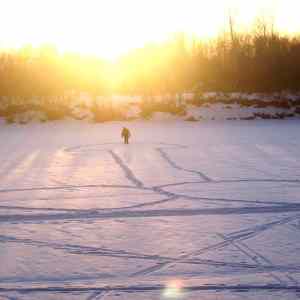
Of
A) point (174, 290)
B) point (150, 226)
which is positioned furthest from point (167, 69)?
point (174, 290)

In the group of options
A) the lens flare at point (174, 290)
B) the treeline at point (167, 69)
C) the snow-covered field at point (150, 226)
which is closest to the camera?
the lens flare at point (174, 290)

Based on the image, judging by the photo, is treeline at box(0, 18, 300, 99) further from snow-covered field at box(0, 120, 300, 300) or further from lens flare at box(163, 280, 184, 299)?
lens flare at box(163, 280, 184, 299)

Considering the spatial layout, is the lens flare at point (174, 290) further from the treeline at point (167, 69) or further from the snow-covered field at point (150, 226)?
the treeline at point (167, 69)

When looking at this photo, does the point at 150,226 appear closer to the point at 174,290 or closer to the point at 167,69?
the point at 174,290

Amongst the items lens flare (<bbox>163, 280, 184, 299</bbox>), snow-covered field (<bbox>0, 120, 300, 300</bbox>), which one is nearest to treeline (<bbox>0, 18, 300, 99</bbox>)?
snow-covered field (<bbox>0, 120, 300, 300</bbox>)

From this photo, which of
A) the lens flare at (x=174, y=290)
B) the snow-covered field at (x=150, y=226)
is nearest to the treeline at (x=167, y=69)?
the snow-covered field at (x=150, y=226)


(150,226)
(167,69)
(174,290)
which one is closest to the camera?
(174,290)

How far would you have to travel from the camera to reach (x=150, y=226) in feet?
19.1

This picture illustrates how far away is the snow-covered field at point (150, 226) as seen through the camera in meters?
4.09

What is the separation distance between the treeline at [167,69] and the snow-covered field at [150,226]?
67.4ft

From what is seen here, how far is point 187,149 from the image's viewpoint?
13.8m

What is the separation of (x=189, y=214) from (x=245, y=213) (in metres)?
0.65

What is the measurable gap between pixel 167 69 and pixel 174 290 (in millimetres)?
33709

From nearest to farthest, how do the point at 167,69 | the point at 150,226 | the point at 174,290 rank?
1. the point at 174,290
2. the point at 150,226
3. the point at 167,69
